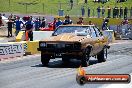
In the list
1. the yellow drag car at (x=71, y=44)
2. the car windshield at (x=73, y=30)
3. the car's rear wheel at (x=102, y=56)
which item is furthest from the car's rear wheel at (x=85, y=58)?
the car's rear wheel at (x=102, y=56)

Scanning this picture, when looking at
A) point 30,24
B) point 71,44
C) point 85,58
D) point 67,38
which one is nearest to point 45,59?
point 67,38

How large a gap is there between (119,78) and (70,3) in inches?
2039

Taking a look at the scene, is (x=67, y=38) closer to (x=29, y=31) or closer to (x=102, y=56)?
(x=102, y=56)

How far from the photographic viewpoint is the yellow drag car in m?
16.3

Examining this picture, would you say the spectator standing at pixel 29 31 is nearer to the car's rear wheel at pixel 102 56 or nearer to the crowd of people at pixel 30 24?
the crowd of people at pixel 30 24

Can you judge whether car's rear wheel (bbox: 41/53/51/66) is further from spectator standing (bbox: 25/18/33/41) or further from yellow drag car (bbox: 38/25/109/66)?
spectator standing (bbox: 25/18/33/41)

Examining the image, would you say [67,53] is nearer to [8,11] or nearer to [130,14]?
[130,14]

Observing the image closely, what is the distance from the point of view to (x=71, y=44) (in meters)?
16.3

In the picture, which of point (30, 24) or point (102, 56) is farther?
point (30, 24)

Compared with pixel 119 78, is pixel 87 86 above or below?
below

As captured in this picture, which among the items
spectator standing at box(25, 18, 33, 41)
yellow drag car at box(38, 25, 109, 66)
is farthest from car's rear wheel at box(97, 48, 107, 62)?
spectator standing at box(25, 18, 33, 41)

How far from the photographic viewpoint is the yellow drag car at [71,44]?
53.6 feet

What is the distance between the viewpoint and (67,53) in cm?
1641

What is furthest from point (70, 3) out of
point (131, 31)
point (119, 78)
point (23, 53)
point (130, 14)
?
point (119, 78)
